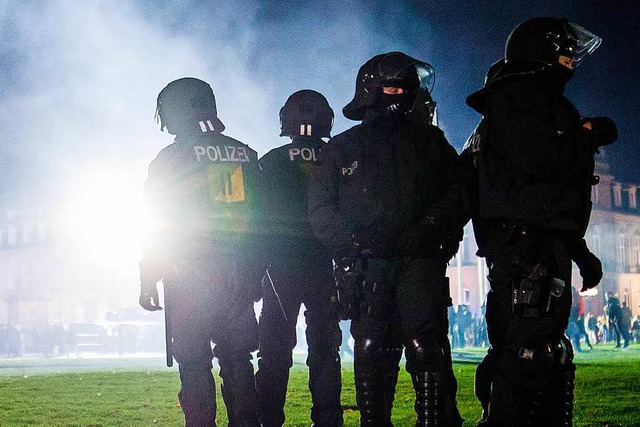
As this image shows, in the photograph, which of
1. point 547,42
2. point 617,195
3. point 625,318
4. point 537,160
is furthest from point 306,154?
point 617,195

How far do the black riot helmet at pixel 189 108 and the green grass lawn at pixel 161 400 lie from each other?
301 cm

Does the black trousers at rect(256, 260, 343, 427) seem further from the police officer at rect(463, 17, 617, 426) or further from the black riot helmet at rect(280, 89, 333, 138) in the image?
the police officer at rect(463, 17, 617, 426)

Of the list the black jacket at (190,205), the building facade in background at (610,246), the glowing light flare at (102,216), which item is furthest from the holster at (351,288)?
the building facade in background at (610,246)

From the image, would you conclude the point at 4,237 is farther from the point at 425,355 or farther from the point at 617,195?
the point at 425,355

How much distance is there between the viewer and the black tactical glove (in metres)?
4.00

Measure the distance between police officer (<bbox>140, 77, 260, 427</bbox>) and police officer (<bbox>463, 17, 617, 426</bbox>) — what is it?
1.60 metres

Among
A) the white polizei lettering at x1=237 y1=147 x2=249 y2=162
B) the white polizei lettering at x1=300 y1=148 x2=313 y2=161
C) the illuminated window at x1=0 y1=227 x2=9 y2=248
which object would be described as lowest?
the white polizei lettering at x1=237 y1=147 x2=249 y2=162

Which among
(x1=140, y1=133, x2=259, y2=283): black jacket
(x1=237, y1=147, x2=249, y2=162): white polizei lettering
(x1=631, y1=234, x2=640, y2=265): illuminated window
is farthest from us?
(x1=631, y1=234, x2=640, y2=265): illuminated window

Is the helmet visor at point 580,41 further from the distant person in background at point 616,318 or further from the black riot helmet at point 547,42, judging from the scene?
the distant person in background at point 616,318

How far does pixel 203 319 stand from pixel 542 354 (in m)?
2.08

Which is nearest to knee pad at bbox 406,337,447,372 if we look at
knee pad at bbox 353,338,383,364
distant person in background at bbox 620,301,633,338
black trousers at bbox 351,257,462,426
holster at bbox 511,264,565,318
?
black trousers at bbox 351,257,462,426

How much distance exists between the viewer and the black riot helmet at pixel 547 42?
13.3 ft

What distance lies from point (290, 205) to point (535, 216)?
2248mm

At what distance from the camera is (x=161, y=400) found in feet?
32.0
